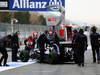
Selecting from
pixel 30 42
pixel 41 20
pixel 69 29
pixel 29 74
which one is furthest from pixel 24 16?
pixel 29 74

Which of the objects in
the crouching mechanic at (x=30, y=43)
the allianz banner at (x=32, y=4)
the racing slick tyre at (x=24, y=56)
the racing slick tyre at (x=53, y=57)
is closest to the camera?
the racing slick tyre at (x=53, y=57)

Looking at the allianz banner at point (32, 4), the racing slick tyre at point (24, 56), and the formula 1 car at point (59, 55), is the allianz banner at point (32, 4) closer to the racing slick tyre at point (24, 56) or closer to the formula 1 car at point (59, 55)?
the racing slick tyre at point (24, 56)

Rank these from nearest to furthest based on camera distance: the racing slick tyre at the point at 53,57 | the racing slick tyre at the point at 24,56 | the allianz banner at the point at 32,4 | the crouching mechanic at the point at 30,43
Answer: the racing slick tyre at the point at 53,57, the racing slick tyre at the point at 24,56, the crouching mechanic at the point at 30,43, the allianz banner at the point at 32,4

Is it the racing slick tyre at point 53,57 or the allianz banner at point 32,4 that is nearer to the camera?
the racing slick tyre at point 53,57

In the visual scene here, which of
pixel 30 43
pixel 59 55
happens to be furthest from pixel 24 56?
pixel 30 43

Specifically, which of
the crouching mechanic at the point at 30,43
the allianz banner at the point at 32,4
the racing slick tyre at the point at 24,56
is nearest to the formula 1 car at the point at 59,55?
the racing slick tyre at the point at 24,56

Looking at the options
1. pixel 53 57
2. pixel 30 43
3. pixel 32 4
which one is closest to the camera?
pixel 53 57

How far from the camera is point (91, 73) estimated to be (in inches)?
461

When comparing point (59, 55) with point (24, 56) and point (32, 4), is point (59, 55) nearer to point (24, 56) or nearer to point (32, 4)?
point (24, 56)

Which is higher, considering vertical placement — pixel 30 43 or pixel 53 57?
pixel 30 43

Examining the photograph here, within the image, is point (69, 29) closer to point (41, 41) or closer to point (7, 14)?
point (7, 14)

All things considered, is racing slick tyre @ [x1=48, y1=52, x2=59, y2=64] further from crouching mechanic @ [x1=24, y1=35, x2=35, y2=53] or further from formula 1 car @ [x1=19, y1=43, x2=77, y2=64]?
crouching mechanic @ [x1=24, y1=35, x2=35, y2=53]

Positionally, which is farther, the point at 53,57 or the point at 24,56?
the point at 24,56

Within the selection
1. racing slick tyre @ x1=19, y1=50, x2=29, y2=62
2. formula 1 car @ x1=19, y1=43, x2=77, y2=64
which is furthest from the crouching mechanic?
formula 1 car @ x1=19, y1=43, x2=77, y2=64
